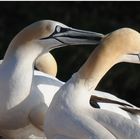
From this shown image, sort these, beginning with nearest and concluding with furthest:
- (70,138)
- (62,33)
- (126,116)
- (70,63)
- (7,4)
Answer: (70,138)
(126,116)
(62,33)
(70,63)
(7,4)

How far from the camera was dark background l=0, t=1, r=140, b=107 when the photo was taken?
4.91m

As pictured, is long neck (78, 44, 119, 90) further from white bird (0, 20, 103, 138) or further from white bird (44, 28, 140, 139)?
white bird (0, 20, 103, 138)

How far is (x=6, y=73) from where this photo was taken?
2.28m

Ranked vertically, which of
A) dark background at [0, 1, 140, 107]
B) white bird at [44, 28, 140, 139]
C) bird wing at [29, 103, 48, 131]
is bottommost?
dark background at [0, 1, 140, 107]

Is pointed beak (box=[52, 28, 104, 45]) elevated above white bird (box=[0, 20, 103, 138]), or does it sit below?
above

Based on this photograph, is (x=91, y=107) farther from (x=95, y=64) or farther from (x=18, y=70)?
(x=18, y=70)

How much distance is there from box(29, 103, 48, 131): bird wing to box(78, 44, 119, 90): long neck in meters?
0.24

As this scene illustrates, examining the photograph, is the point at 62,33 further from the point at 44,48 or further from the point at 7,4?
the point at 7,4

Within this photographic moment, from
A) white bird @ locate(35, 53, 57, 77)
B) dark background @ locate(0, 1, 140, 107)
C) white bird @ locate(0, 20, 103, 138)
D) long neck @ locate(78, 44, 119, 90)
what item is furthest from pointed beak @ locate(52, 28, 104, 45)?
dark background @ locate(0, 1, 140, 107)

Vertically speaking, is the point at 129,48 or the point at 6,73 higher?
the point at 129,48

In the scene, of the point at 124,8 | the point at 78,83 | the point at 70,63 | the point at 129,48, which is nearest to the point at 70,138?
the point at 78,83

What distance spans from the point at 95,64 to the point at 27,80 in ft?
1.00

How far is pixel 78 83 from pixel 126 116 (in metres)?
0.19

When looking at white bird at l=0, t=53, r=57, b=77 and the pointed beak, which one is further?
white bird at l=0, t=53, r=57, b=77
